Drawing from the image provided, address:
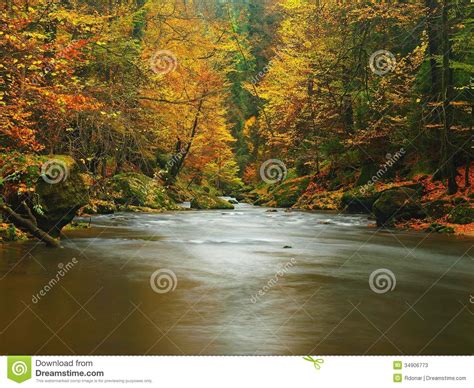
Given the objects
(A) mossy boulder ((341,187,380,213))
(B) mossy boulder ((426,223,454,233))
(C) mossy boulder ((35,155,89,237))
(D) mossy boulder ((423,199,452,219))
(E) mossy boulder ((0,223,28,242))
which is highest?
(C) mossy boulder ((35,155,89,237))

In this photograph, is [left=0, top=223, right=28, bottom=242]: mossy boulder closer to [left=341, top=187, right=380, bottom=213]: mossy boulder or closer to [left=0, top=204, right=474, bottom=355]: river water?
[left=0, top=204, right=474, bottom=355]: river water

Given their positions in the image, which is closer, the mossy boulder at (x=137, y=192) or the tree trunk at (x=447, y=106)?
the tree trunk at (x=447, y=106)

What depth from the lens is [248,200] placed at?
4281 cm

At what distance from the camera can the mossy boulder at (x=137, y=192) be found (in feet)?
75.7

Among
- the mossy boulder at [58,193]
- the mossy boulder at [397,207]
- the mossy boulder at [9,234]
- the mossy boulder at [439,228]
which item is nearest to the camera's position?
the mossy boulder at [9,234]

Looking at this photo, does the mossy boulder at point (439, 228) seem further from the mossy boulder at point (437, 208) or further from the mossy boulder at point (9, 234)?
the mossy boulder at point (9, 234)

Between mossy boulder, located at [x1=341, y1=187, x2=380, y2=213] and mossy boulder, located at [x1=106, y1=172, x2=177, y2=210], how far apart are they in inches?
359

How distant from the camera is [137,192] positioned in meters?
24.4

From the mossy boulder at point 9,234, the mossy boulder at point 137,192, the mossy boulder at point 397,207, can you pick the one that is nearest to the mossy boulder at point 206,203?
the mossy boulder at point 137,192

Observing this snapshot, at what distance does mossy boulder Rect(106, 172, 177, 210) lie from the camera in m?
23.1

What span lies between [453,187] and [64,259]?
1343 cm

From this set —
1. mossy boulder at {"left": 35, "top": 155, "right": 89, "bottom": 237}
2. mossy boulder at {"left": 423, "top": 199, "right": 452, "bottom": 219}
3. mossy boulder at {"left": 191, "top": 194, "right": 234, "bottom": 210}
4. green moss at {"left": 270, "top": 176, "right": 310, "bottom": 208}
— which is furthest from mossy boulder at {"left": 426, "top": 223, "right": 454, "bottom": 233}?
green moss at {"left": 270, "top": 176, "right": 310, "bottom": 208}

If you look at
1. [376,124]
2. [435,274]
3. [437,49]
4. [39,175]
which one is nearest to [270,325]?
[435,274]

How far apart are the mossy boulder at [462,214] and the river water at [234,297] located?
2144 mm
